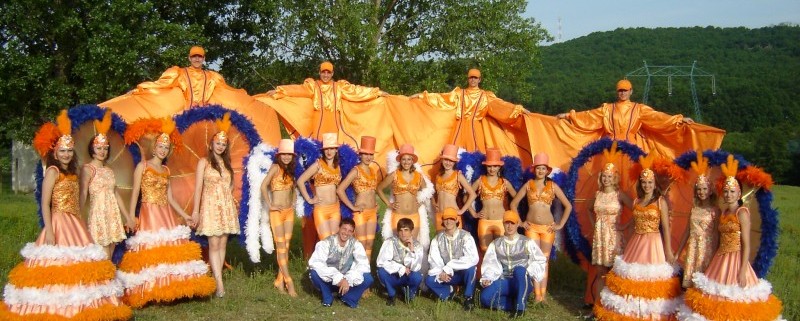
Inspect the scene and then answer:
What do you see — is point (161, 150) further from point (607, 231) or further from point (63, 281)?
point (607, 231)

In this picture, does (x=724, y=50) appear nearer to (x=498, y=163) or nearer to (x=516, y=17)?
(x=516, y=17)

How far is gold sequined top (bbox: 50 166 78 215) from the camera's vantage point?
18.7ft

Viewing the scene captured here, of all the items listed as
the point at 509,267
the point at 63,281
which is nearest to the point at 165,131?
the point at 63,281

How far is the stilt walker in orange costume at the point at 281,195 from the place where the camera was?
711cm

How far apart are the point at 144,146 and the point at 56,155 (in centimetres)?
104

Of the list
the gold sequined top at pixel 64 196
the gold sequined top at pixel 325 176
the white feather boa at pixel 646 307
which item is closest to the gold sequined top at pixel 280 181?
the gold sequined top at pixel 325 176

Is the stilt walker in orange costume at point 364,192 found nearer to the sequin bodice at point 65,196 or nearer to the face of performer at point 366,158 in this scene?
the face of performer at point 366,158

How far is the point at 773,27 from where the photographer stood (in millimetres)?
63594

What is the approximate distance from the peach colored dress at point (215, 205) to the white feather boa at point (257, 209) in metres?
0.29

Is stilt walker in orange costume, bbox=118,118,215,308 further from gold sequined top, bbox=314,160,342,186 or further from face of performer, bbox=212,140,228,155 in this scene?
gold sequined top, bbox=314,160,342,186

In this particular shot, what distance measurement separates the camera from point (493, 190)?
7277 millimetres

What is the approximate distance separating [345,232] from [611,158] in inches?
107

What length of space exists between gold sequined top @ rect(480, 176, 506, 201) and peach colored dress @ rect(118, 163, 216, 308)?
290 centimetres

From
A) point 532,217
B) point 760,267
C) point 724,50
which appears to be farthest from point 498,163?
point 724,50
